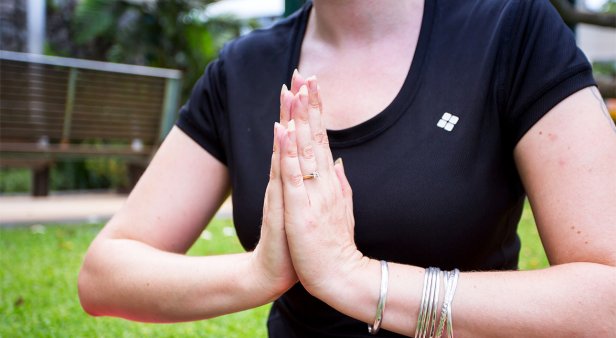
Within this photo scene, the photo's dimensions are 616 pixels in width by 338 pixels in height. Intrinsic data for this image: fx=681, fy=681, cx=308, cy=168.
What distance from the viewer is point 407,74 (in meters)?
1.46

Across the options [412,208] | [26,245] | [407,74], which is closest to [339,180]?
[412,208]

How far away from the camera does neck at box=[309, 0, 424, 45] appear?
1.54 metres

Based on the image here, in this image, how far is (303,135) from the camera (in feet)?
4.08

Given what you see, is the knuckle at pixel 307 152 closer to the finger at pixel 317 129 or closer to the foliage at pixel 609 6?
the finger at pixel 317 129

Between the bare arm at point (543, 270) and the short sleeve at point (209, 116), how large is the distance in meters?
0.47

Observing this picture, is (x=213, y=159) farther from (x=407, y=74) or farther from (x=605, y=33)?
(x=605, y=33)

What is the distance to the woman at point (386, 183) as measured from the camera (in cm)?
120

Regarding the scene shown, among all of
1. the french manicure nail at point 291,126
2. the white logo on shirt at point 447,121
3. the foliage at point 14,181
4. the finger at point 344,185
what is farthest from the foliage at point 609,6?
the french manicure nail at point 291,126

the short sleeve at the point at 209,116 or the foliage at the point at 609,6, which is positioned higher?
the foliage at the point at 609,6

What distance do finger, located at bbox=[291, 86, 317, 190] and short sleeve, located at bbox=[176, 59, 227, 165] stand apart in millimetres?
427

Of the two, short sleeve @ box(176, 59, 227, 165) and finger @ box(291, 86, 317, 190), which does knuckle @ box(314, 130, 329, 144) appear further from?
short sleeve @ box(176, 59, 227, 165)

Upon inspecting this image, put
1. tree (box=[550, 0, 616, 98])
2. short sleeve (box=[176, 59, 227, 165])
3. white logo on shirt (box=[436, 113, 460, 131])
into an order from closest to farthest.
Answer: white logo on shirt (box=[436, 113, 460, 131]), short sleeve (box=[176, 59, 227, 165]), tree (box=[550, 0, 616, 98])

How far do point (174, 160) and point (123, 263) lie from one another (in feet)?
0.93

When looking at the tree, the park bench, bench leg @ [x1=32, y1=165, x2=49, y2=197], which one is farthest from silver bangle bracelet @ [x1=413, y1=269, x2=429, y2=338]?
bench leg @ [x1=32, y1=165, x2=49, y2=197]
